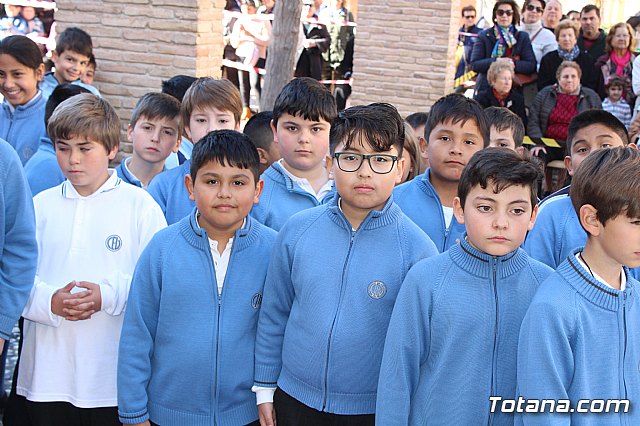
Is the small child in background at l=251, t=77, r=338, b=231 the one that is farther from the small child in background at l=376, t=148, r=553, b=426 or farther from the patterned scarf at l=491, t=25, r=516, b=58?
the patterned scarf at l=491, t=25, r=516, b=58

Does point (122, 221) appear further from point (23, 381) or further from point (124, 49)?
point (124, 49)

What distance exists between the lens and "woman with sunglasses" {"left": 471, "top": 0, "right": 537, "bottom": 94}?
9469 mm

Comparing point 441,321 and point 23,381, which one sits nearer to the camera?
point 441,321

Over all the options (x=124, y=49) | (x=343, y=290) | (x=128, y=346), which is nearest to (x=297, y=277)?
(x=343, y=290)

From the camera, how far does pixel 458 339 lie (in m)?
2.56

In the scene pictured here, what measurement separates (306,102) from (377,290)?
1.26 meters

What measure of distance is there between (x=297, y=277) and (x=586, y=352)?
1020 mm

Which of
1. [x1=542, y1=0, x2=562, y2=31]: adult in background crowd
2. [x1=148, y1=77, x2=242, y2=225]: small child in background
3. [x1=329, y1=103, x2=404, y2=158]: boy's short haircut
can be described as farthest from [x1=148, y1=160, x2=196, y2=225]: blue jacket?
[x1=542, y1=0, x2=562, y2=31]: adult in background crowd

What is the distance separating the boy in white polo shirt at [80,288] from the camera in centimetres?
319

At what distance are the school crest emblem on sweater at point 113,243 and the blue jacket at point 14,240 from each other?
0.29m

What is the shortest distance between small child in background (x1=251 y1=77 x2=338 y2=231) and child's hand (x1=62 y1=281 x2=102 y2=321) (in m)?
0.84

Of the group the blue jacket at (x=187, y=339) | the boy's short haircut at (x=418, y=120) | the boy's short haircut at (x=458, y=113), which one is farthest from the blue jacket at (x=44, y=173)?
the boy's short haircut at (x=418, y=120)

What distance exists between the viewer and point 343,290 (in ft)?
9.21

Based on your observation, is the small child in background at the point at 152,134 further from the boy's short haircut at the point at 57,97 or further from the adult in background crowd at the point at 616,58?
the adult in background crowd at the point at 616,58
